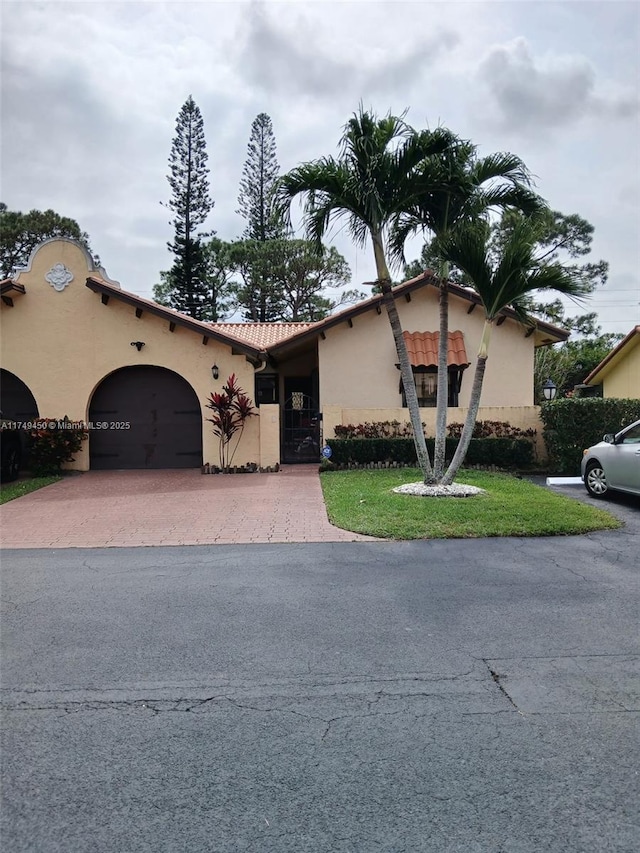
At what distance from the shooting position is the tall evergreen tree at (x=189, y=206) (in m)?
30.5

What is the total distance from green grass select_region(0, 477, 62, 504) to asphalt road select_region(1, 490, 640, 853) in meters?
6.08

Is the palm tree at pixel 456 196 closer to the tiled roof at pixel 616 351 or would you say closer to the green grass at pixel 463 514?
the green grass at pixel 463 514

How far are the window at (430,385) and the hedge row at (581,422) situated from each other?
3857 millimetres

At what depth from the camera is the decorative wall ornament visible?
48.5 ft

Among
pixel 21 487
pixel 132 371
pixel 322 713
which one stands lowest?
pixel 322 713

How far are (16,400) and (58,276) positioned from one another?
11.5 ft

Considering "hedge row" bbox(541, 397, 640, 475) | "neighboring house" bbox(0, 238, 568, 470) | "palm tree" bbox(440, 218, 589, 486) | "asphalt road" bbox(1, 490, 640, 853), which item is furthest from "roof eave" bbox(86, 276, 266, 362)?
"asphalt road" bbox(1, 490, 640, 853)

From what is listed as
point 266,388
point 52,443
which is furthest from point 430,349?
point 52,443

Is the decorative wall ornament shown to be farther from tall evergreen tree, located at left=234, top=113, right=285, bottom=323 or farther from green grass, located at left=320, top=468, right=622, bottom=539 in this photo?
tall evergreen tree, located at left=234, top=113, right=285, bottom=323

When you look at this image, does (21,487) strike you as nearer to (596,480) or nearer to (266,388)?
(266,388)

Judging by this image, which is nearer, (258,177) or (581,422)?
(581,422)

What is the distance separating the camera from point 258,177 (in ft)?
109

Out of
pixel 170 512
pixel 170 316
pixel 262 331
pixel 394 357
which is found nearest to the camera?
pixel 170 512

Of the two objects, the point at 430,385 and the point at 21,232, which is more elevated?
the point at 21,232
